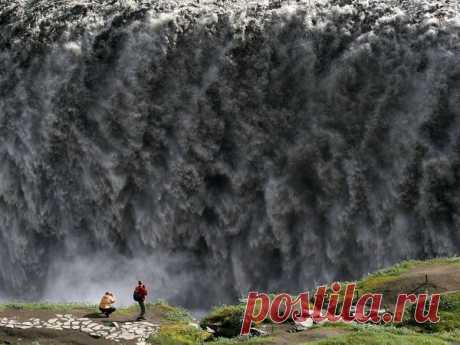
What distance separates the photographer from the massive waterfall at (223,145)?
40.0 meters

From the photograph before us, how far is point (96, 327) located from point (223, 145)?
57.7 feet

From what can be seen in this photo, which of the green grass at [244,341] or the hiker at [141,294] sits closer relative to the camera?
the green grass at [244,341]

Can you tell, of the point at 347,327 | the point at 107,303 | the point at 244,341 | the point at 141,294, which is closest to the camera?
the point at 347,327

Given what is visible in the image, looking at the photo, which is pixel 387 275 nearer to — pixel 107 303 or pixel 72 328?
pixel 107 303

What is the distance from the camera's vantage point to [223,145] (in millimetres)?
44094

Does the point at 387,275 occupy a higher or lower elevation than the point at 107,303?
higher

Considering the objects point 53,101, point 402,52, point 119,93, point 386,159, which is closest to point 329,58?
point 402,52

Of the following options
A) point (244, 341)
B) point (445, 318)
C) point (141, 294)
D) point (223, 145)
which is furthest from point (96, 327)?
point (223, 145)

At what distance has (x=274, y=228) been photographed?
42.2 m

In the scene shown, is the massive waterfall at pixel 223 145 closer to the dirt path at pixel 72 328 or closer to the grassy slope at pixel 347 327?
the grassy slope at pixel 347 327

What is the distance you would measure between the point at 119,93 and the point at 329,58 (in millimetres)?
13579

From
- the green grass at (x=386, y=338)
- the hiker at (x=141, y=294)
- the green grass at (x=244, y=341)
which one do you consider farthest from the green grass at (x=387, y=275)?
the hiker at (x=141, y=294)

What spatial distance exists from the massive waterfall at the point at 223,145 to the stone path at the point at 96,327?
14.0 meters

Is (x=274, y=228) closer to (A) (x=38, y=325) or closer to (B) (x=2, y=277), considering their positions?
(A) (x=38, y=325)
